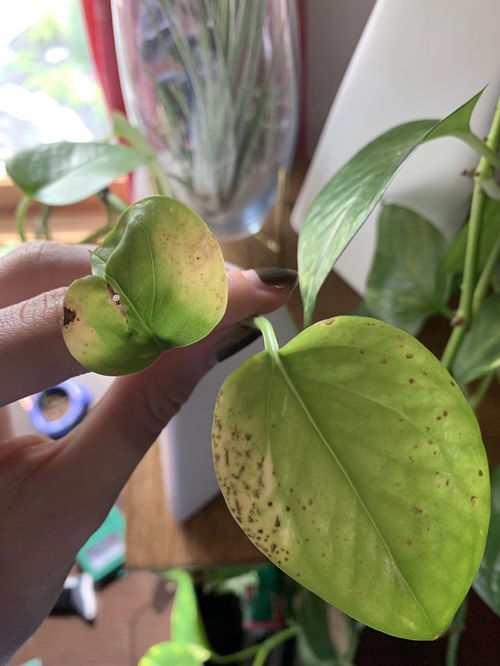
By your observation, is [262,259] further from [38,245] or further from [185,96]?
[38,245]

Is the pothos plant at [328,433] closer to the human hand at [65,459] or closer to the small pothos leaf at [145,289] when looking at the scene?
the small pothos leaf at [145,289]

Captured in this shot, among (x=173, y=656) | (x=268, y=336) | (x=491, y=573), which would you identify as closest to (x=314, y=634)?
(x=173, y=656)

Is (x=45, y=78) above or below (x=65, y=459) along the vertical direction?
above

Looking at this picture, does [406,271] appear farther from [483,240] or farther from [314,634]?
[314,634]

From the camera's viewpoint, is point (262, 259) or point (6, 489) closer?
point (6, 489)

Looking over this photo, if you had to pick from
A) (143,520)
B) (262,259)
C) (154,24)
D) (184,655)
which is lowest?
(184,655)

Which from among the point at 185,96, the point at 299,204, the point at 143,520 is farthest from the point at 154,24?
the point at 143,520

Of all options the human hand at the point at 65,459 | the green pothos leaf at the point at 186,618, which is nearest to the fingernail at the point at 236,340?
the human hand at the point at 65,459
